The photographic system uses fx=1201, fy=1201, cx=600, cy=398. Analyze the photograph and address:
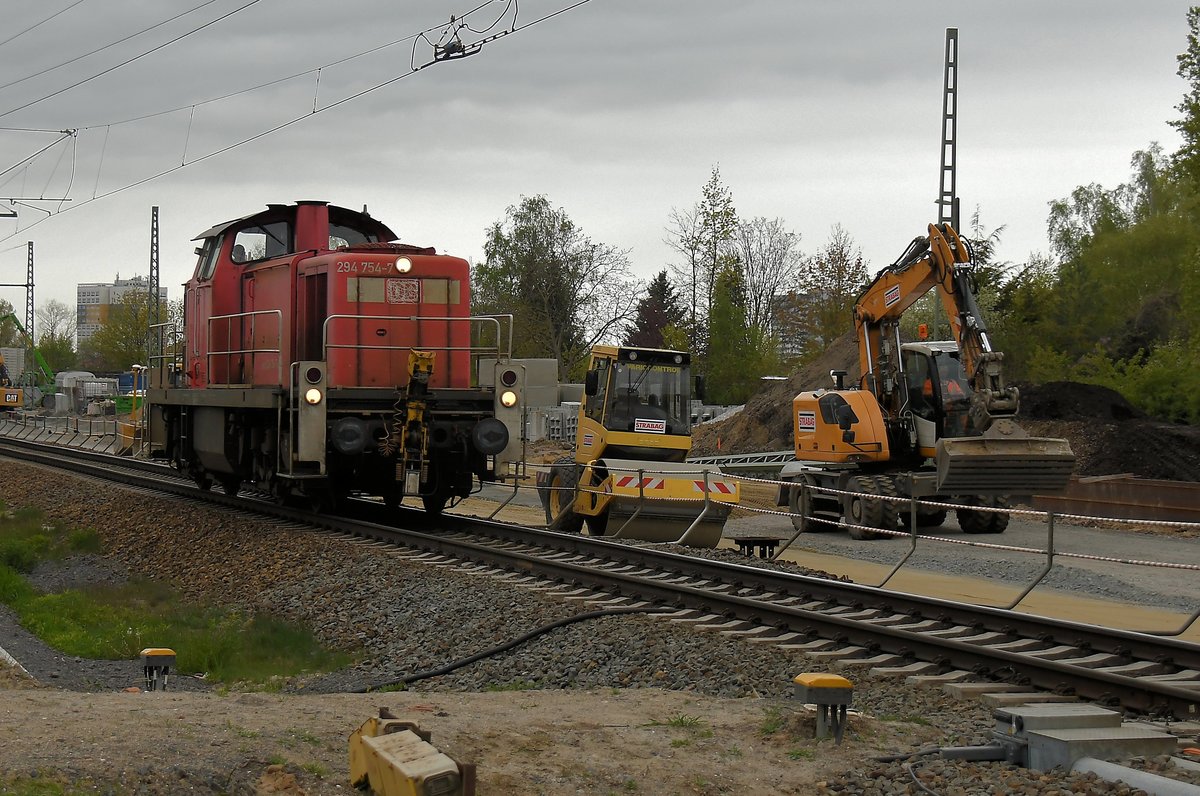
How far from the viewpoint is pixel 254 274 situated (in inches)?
648

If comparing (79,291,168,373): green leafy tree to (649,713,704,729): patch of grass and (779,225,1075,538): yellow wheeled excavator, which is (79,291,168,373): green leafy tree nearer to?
(779,225,1075,538): yellow wheeled excavator

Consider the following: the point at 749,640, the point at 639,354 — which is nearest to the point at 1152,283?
the point at 639,354

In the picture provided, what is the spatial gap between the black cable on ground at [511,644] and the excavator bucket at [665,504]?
18.5 feet

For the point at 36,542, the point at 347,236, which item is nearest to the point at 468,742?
the point at 347,236

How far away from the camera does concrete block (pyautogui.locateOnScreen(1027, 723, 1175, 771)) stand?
568cm

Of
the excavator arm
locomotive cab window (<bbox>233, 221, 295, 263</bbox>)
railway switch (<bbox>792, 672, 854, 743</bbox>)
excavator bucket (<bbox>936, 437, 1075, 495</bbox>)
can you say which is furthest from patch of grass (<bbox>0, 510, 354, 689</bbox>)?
the excavator arm

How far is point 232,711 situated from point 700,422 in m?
35.9

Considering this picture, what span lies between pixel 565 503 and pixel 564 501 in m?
0.08

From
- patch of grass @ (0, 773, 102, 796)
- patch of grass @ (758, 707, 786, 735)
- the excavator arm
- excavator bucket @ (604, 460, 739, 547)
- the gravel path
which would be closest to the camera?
patch of grass @ (0, 773, 102, 796)

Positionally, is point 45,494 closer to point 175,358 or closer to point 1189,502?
point 175,358

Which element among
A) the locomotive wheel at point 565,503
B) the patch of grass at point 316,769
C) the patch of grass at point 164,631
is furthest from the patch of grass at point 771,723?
the locomotive wheel at point 565,503

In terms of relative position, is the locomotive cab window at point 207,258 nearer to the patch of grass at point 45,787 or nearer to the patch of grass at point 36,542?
the patch of grass at point 36,542

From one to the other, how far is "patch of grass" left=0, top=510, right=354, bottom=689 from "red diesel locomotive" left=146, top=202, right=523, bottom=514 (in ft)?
7.44

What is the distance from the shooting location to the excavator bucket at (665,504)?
1584 centimetres
